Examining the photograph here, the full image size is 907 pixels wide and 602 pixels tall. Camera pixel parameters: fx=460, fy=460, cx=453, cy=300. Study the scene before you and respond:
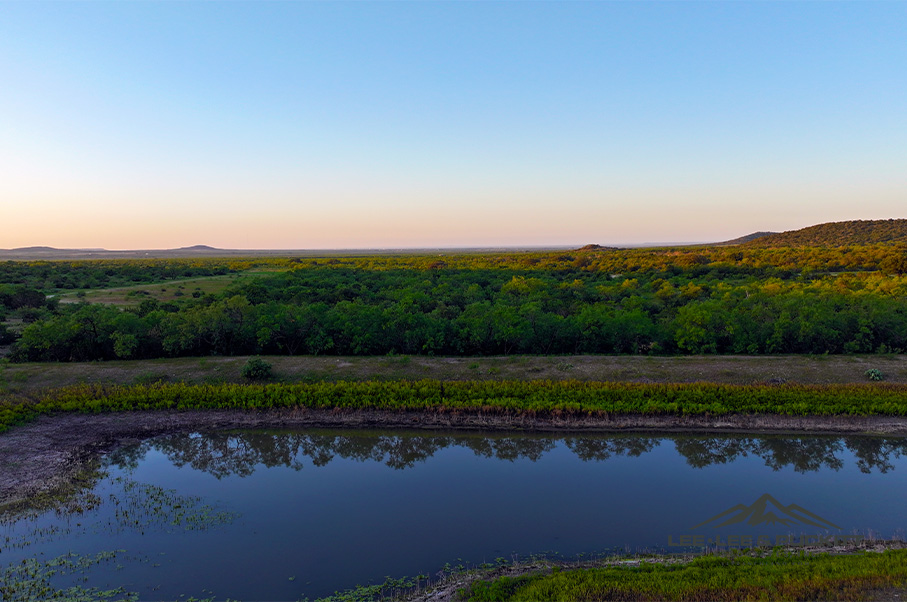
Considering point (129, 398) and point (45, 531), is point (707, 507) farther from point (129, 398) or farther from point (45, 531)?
point (129, 398)

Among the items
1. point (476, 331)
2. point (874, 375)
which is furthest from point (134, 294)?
point (874, 375)

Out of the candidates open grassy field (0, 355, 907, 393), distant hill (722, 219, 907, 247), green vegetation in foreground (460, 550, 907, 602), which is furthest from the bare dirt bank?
distant hill (722, 219, 907, 247)

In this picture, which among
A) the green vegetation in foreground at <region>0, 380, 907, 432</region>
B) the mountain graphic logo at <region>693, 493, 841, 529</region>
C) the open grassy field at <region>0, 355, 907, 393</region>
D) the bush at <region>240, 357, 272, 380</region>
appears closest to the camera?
the mountain graphic logo at <region>693, 493, 841, 529</region>

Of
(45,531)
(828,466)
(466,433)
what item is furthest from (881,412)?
(45,531)

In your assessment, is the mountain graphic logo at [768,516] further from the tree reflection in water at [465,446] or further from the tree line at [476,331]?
the tree line at [476,331]

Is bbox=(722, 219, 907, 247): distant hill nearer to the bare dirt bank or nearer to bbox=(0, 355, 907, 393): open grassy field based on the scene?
bbox=(0, 355, 907, 393): open grassy field

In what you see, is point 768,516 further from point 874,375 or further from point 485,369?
point 874,375
